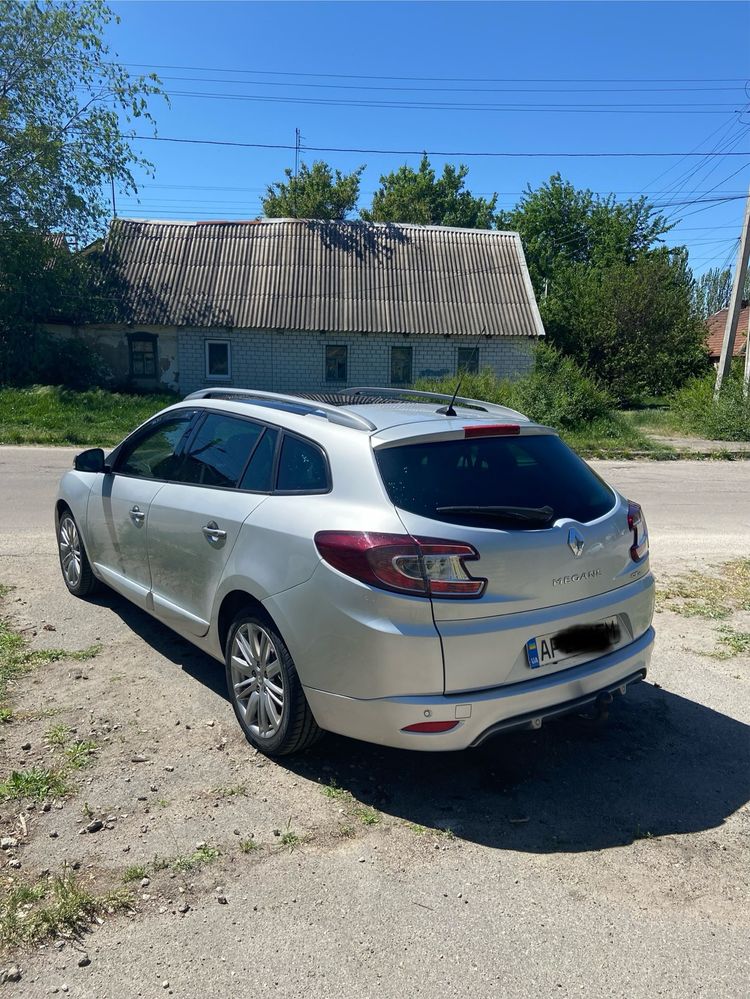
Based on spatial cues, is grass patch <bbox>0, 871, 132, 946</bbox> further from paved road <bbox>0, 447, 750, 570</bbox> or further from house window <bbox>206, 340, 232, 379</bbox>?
house window <bbox>206, 340, 232, 379</bbox>

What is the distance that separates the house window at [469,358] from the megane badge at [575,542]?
80.0 ft

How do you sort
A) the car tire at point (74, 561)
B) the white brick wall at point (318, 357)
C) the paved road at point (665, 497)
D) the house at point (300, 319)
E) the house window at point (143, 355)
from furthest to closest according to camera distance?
1. the white brick wall at point (318, 357)
2. the house window at point (143, 355)
3. the house at point (300, 319)
4. the paved road at point (665, 497)
5. the car tire at point (74, 561)

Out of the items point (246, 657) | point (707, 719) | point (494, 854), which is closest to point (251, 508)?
point (246, 657)

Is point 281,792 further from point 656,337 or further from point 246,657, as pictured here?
point 656,337

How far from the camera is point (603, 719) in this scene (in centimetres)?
372

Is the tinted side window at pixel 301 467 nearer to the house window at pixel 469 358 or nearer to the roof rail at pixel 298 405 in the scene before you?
the roof rail at pixel 298 405

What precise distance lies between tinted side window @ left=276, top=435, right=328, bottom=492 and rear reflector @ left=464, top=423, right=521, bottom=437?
2.21 feet

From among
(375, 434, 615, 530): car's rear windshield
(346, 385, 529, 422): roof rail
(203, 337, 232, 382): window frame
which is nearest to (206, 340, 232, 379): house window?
(203, 337, 232, 382): window frame

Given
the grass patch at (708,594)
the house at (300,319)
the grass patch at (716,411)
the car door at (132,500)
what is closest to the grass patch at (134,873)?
the car door at (132,500)

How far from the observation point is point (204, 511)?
3.94m

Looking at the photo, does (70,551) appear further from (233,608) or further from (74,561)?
(233,608)

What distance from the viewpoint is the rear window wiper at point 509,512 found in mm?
3145

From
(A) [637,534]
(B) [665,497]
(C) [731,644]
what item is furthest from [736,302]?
(A) [637,534]

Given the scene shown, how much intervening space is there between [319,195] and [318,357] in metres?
23.9
